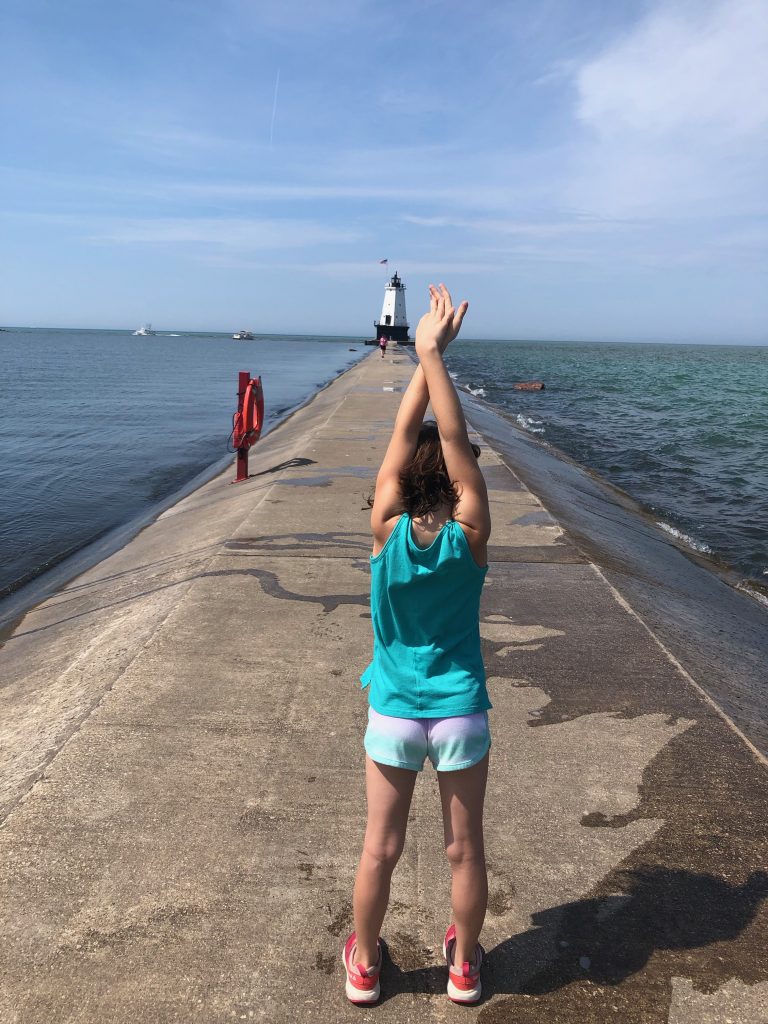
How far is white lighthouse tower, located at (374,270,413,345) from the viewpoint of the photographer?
86.8 metres

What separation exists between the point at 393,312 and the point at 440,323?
88.1 metres

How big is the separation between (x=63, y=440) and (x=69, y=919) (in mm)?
19365

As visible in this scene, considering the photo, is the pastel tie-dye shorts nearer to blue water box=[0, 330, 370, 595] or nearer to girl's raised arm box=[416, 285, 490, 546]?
girl's raised arm box=[416, 285, 490, 546]

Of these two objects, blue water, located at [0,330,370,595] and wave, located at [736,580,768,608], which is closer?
wave, located at [736,580,768,608]

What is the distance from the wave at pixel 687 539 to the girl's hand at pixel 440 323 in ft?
30.5

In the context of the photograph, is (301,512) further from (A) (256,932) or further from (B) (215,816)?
(A) (256,932)

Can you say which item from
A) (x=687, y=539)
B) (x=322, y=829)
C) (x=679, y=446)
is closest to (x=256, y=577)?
(x=322, y=829)

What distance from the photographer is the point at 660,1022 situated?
2148 millimetres

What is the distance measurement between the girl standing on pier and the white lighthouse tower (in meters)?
85.9

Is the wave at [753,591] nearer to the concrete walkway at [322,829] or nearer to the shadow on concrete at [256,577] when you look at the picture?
the concrete walkway at [322,829]

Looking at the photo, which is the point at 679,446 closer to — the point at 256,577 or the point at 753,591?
the point at 753,591

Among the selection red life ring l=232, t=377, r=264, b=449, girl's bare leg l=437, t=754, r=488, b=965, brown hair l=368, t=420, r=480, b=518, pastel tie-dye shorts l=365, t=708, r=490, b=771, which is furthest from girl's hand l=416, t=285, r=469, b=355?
red life ring l=232, t=377, r=264, b=449

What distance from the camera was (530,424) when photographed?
24.6 meters

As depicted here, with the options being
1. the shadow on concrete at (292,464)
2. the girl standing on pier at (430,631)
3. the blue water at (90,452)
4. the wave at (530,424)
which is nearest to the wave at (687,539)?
the shadow on concrete at (292,464)
